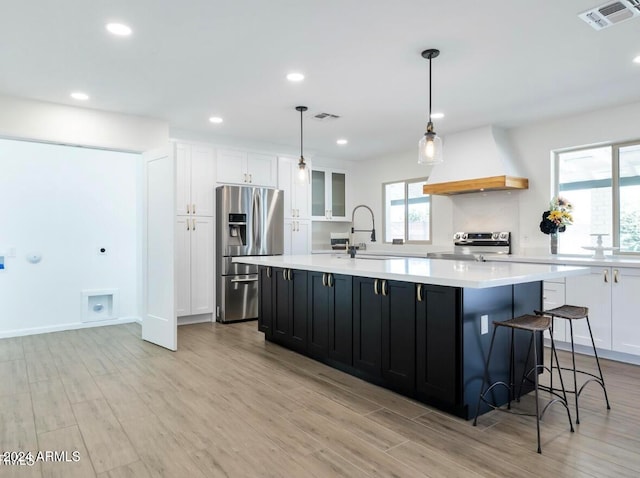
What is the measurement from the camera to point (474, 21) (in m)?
2.66

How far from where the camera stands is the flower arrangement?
4.60 metres

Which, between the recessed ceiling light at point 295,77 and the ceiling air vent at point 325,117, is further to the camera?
the ceiling air vent at point 325,117

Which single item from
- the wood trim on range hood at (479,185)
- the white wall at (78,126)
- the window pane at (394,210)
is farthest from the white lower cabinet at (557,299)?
the white wall at (78,126)

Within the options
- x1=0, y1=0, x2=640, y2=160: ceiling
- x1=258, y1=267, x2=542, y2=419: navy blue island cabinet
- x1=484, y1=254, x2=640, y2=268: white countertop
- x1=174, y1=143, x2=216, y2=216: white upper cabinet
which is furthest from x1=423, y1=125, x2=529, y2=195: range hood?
x1=174, y1=143, x2=216, y2=216: white upper cabinet

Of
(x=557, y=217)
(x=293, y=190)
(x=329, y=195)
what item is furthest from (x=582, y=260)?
(x=329, y=195)

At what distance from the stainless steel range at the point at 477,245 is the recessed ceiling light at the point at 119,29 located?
13.7 feet

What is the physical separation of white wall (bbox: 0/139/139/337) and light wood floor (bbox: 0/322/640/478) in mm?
1447

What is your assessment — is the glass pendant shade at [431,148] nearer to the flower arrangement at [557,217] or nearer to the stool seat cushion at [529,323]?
the stool seat cushion at [529,323]

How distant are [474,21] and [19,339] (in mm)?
5481

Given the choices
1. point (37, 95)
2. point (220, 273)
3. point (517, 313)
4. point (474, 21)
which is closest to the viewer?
point (474, 21)

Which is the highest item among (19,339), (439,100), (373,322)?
Result: (439,100)

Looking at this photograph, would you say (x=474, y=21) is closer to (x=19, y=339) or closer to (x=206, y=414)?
(x=206, y=414)

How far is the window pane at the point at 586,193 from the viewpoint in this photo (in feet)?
15.0

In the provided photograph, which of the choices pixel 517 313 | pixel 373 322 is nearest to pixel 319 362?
pixel 373 322
